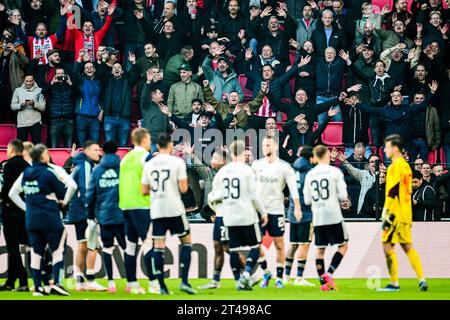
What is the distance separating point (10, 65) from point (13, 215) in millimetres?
8061

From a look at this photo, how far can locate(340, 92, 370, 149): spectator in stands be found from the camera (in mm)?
24383

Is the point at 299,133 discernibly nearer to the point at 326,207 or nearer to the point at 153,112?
the point at 153,112

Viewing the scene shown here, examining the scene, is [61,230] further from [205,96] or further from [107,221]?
[205,96]

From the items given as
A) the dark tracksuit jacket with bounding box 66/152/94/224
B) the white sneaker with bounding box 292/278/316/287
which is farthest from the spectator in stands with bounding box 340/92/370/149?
the dark tracksuit jacket with bounding box 66/152/94/224

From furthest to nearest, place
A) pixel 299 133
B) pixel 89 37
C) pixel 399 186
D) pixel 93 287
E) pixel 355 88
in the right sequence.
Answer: pixel 89 37 → pixel 355 88 → pixel 299 133 → pixel 93 287 → pixel 399 186

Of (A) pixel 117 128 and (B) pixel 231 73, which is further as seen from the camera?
(B) pixel 231 73

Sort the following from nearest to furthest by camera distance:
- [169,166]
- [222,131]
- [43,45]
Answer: [169,166]
[222,131]
[43,45]

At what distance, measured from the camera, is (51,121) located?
2445 cm

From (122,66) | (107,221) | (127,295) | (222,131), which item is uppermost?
(122,66)

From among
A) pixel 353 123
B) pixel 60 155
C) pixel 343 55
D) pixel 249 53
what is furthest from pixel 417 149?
pixel 60 155

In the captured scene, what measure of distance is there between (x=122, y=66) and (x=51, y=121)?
2.25 meters

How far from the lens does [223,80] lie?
24.9m

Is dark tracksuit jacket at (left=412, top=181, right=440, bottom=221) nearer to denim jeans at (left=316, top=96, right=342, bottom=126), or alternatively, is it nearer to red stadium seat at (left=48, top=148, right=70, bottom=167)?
denim jeans at (left=316, top=96, right=342, bottom=126)

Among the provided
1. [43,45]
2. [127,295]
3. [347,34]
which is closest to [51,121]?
[43,45]
